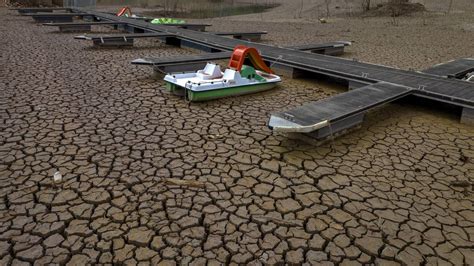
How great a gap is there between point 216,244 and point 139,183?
971 millimetres

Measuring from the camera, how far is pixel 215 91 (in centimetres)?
499

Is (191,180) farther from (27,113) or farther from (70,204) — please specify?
(27,113)

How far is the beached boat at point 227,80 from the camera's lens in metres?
4.91

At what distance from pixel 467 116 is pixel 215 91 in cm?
323

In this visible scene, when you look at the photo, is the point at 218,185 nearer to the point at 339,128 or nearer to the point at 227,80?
the point at 339,128

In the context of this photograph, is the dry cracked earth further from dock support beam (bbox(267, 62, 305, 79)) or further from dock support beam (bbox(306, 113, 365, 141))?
dock support beam (bbox(267, 62, 305, 79))

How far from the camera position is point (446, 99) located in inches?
183

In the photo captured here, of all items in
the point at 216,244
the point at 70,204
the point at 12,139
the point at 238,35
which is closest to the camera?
the point at 216,244

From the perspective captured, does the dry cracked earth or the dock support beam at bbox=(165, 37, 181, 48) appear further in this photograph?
the dock support beam at bbox=(165, 37, 181, 48)

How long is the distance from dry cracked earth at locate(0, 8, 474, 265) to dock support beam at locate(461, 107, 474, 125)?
183 millimetres

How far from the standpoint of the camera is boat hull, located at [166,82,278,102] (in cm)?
490

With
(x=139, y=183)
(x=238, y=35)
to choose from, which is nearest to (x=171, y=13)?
(x=238, y=35)

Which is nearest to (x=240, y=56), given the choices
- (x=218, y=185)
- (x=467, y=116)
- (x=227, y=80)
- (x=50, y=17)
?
(x=227, y=80)

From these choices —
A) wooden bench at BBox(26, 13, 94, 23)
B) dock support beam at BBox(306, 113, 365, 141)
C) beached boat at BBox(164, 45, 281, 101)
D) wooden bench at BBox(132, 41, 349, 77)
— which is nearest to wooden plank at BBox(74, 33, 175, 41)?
wooden bench at BBox(132, 41, 349, 77)
